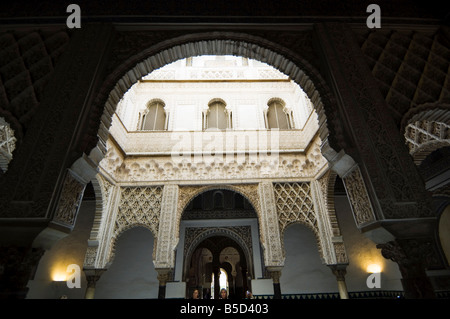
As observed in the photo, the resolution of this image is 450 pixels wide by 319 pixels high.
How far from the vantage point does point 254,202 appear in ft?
17.6

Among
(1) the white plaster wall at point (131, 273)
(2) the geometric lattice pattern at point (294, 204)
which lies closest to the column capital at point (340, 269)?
(2) the geometric lattice pattern at point (294, 204)

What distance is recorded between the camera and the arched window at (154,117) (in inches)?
246

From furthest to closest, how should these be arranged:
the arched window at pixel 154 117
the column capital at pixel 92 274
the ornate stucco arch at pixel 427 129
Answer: the arched window at pixel 154 117 → the column capital at pixel 92 274 → the ornate stucco arch at pixel 427 129

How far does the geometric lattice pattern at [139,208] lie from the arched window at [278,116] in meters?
3.33

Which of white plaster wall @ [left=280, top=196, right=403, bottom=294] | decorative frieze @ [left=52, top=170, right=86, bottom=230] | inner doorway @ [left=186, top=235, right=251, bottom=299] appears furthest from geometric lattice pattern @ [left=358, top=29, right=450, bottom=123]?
inner doorway @ [left=186, top=235, right=251, bottom=299]

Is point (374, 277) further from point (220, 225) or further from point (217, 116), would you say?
point (217, 116)

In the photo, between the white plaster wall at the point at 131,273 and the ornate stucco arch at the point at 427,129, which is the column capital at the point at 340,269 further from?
the white plaster wall at the point at 131,273

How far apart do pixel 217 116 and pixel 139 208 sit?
9.96ft

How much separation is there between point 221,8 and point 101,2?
1323 millimetres

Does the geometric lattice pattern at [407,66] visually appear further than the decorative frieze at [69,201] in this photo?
Yes

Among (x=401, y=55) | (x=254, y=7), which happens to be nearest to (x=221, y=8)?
(x=254, y=7)

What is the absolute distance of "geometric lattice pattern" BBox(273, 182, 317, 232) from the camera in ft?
17.0

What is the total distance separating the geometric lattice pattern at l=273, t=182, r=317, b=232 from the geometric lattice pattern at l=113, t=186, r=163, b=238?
2.66 meters

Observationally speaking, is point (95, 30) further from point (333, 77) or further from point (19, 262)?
point (333, 77)
